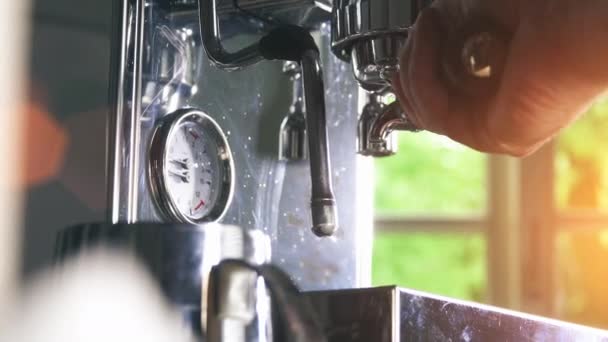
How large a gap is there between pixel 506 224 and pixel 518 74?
1.68 m

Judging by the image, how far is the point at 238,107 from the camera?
67cm

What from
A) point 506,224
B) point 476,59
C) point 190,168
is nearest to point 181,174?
point 190,168

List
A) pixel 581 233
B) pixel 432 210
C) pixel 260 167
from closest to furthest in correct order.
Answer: pixel 260 167 < pixel 581 233 < pixel 432 210

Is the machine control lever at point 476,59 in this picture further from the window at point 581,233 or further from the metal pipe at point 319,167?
the window at point 581,233

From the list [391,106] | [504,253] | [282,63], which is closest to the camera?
[391,106]

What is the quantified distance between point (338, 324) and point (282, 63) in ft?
0.95

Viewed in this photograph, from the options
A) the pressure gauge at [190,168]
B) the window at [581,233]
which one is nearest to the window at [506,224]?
the window at [581,233]

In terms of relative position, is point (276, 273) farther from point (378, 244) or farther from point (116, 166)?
point (378, 244)

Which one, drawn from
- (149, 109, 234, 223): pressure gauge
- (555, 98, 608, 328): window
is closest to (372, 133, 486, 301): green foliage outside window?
(555, 98, 608, 328): window

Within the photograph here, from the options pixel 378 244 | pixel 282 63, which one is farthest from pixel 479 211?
pixel 282 63

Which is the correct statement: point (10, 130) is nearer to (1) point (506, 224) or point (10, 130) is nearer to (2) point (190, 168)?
(2) point (190, 168)

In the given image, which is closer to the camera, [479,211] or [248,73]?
[248,73]

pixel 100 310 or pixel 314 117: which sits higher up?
pixel 314 117

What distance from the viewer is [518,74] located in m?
0.40
